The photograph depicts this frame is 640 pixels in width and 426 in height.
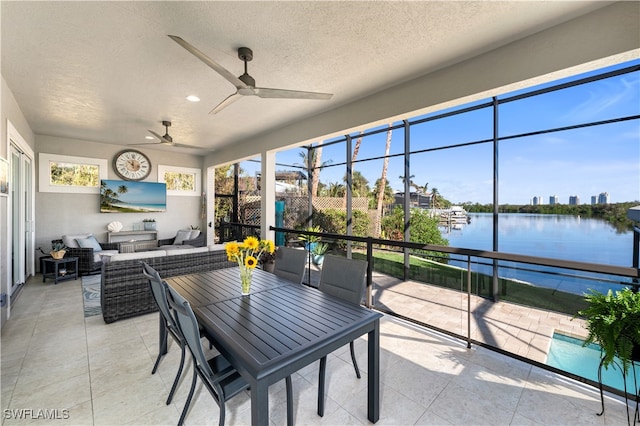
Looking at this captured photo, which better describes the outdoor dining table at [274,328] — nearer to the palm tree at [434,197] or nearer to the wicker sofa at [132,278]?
the wicker sofa at [132,278]

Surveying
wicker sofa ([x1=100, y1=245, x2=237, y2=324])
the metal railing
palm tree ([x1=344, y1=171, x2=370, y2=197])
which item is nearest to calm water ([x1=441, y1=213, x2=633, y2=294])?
the metal railing

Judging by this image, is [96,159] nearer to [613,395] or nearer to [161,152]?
[161,152]

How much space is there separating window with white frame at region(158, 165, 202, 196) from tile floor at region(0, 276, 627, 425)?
16.0 ft

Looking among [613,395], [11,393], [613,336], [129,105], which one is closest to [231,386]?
[11,393]

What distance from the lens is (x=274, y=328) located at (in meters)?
1.58

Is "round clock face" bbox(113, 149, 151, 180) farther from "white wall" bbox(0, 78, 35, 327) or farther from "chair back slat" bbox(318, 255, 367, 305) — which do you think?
"chair back slat" bbox(318, 255, 367, 305)

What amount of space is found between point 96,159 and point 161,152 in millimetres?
1368

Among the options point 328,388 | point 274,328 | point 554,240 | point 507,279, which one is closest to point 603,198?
point 554,240

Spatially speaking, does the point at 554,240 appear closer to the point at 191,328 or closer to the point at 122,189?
the point at 191,328

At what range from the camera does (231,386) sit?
59.9 inches

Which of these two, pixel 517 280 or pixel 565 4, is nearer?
pixel 565 4

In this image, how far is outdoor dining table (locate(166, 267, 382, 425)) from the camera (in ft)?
4.12

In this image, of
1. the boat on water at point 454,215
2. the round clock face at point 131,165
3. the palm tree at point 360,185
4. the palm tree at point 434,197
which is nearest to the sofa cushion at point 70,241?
the round clock face at point 131,165

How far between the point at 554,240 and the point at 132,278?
18.9ft
